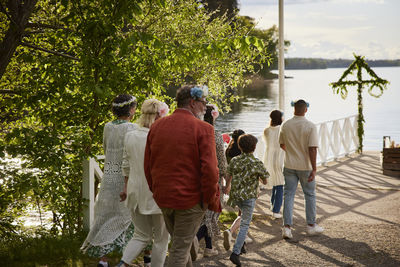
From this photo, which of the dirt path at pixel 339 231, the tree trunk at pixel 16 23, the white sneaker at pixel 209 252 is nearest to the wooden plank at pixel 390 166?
the dirt path at pixel 339 231

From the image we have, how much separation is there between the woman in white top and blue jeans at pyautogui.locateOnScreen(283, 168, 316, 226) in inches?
103

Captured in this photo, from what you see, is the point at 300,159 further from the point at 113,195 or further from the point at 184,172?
the point at 184,172

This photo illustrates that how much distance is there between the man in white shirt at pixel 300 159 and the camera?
Answer: 6.95 m

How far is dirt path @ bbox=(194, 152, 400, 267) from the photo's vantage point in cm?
611

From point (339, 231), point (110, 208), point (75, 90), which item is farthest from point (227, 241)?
point (75, 90)

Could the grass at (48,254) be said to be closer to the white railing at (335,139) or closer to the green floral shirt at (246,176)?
the green floral shirt at (246,176)

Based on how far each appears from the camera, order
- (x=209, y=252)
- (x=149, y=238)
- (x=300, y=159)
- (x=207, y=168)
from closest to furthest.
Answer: (x=207, y=168), (x=149, y=238), (x=209, y=252), (x=300, y=159)

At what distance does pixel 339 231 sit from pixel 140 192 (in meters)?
3.59

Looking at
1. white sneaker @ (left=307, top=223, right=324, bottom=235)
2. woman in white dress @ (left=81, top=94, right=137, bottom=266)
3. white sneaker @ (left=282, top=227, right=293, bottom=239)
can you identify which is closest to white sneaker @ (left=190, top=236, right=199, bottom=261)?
woman in white dress @ (left=81, top=94, right=137, bottom=266)

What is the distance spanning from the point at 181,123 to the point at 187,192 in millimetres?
537

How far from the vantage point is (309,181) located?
706 cm

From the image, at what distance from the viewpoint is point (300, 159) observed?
703cm

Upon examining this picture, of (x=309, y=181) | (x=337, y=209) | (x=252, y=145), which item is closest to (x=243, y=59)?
(x=337, y=209)

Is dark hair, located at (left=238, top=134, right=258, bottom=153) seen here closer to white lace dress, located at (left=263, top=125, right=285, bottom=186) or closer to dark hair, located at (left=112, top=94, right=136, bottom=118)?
dark hair, located at (left=112, top=94, right=136, bottom=118)
